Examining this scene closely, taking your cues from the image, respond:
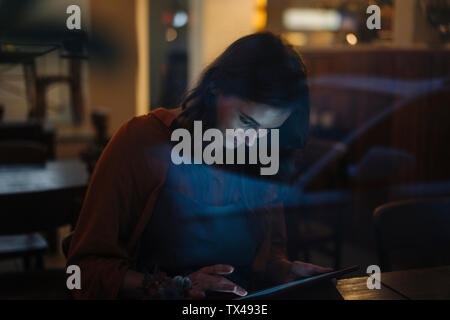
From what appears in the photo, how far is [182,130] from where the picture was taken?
4.31 feet

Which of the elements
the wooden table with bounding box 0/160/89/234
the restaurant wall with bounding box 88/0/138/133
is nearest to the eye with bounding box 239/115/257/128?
the wooden table with bounding box 0/160/89/234

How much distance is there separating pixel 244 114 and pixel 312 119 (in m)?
3.17

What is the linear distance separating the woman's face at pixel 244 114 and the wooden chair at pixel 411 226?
62 centimetres

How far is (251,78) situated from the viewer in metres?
1.20

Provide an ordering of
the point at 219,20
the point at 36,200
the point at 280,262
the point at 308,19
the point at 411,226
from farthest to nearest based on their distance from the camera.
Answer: the point at 308,19 → the point at 219,20 → the point at 36,200 → the point at 411,226 → the point at 280,262

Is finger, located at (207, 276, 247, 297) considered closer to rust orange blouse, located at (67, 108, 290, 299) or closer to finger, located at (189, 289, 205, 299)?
finger, located at (189, 289, 205, 299)

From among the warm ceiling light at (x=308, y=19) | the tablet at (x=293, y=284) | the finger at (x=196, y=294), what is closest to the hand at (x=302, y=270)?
the tablet at (x=293, y=284)

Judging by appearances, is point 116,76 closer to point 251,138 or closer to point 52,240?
point 52,240

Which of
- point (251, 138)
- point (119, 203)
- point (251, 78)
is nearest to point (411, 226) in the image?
point (251, 138)

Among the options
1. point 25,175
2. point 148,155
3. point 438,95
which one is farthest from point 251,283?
point 438,95

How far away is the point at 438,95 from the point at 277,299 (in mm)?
2657

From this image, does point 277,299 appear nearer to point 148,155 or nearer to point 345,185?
point 148,155

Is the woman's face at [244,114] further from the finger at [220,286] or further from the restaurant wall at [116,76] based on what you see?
the restaurant wall at [116,76]

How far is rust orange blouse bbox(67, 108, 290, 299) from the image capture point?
1.15m
